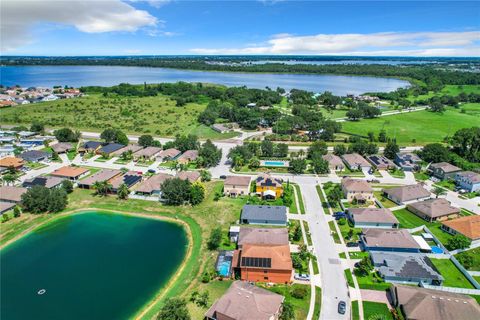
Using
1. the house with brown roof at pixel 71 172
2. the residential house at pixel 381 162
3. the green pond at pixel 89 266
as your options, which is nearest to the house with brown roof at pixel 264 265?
the green pond at pixel 89 266

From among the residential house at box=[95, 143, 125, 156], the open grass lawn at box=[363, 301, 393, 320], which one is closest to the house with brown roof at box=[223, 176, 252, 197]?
the open grass lawn at box=[363, 301, 393, 320]

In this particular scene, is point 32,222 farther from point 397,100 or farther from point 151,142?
point 397,100

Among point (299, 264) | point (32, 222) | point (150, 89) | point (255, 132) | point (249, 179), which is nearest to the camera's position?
point (299, 264)

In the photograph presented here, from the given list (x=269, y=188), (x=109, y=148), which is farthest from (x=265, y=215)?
(x=109, y=148)

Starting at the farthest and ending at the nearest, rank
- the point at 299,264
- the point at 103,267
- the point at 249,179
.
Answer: the point at 249,179, the point at 103,267, the point at 299,264

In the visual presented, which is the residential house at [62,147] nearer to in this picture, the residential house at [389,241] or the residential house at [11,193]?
the residential house at [11,193]


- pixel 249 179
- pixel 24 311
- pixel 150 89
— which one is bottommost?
pixel 24 311

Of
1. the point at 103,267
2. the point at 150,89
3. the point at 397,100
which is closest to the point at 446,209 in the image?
the point at 103,267
